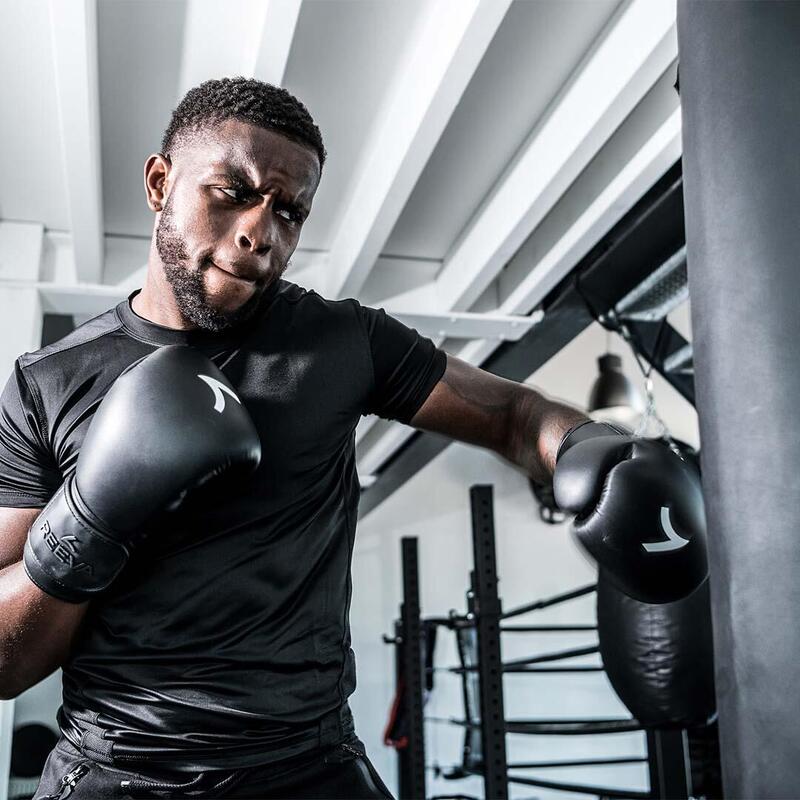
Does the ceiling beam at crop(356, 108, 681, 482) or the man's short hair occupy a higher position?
the ceiling beam at crop(356, 108, 681, 482)

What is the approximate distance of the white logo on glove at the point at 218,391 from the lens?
1.23 meters

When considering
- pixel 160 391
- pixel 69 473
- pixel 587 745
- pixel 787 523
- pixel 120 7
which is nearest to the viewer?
pixel 787 523

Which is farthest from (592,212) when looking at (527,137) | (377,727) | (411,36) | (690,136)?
(377,727)

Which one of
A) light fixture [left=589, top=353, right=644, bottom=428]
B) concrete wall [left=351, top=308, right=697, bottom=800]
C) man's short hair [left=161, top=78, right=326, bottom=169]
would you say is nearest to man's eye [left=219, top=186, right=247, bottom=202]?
man's short hair [left=161, top=78, right=326, bottom=169]

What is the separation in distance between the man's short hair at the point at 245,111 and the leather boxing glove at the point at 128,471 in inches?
18.2

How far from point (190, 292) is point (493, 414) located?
0.51m

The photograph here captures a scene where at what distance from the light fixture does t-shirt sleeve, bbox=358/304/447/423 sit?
12.4 ft

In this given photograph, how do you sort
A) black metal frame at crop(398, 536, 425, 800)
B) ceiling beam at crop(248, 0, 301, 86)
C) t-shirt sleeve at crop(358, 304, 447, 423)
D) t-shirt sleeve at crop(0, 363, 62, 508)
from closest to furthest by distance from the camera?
1. t-shirt sleeve at crop(0, 363, 62, 508)
2. t-shirt sleeve at crop(358, 304, 447, 423)
3. ceiling beam at crop(248, 0, 301, 86)
4. black metal frame at crop(398, 536, 425, 800)

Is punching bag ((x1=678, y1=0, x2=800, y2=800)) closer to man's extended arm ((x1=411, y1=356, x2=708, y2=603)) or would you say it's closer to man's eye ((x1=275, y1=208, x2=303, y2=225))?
man's extended arm ((x1=411, y1=356, x2=708, y2=603))

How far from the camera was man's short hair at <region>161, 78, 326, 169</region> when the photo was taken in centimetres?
→ 145

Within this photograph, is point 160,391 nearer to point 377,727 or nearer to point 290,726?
point 290,726

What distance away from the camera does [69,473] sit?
4.45 ft

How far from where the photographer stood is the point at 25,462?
4.56ft

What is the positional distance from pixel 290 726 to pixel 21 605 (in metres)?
0.40
